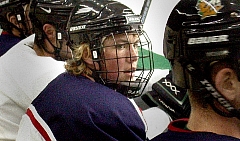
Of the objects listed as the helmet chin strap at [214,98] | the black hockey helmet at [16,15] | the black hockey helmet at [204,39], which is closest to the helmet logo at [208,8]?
the black hockey helmet at [204,39]

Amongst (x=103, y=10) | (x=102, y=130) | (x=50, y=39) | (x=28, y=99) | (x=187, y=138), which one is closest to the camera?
(x=187, y=138)

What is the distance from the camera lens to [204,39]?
34.5 inches

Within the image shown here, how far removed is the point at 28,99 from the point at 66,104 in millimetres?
468

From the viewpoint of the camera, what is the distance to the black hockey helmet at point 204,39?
86 centimetres

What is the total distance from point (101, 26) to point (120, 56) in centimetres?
11

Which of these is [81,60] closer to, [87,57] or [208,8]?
[87,57]

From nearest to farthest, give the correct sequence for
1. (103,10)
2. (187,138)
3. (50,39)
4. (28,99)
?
(187,138) < (103,10) < (28,99) < (50,39)

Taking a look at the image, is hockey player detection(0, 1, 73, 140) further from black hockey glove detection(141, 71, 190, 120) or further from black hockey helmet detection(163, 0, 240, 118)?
black hockey helmet detection(163, 0, 240, 118)

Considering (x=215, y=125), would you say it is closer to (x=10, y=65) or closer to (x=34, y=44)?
(x=10, y=65)

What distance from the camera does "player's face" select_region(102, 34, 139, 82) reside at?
1370mm

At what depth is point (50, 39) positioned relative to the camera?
1847 mm

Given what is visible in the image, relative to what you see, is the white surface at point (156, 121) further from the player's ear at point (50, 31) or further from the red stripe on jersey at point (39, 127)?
the player's ear at point (50, 31)

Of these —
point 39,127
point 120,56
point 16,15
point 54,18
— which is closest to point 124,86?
point 120,56

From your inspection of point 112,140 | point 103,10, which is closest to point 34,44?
point 103,10
